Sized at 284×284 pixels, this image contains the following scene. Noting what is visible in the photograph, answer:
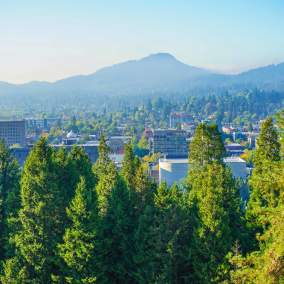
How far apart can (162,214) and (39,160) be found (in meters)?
3.84

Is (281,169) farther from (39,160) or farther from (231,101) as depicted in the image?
(231,101)

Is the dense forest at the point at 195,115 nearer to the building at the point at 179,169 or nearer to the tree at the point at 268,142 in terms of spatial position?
the building at the point at 179,169

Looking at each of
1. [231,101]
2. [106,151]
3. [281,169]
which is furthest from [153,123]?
[281,169]

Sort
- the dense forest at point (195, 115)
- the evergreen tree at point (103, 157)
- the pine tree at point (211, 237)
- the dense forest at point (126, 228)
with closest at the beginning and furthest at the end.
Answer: the pine tree at point (211, 237), the dense forest at point (126, 228), the evergreen tree at point (103, 157), the dense forest at point (195, 115)

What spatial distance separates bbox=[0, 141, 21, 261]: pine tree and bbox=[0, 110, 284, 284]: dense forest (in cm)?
4

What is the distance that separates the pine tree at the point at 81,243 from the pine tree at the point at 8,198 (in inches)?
84.6

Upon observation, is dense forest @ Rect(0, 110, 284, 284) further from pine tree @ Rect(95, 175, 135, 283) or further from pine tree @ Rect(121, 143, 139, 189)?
pine tree @ Rect(121, 143, 139, 189)

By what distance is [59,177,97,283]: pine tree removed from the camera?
14.7m

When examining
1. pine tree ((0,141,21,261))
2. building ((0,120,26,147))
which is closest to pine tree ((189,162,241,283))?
pine tree ((0,141,21,261))

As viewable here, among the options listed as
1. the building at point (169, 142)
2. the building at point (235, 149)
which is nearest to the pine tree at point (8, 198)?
the building at point (235, 149)

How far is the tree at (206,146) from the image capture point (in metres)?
19.2

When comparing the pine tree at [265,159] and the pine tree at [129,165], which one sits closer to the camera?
the pine tree at [265,159]

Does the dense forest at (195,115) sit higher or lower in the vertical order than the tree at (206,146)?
lower

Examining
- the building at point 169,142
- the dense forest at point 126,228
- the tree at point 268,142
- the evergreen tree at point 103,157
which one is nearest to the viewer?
the dense forest at point 126,228
